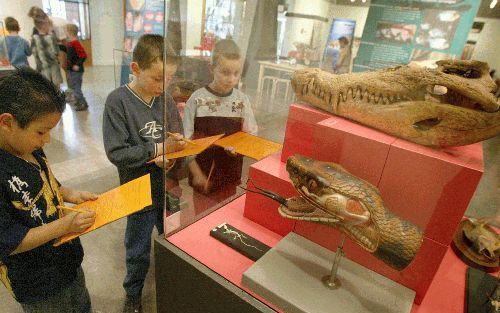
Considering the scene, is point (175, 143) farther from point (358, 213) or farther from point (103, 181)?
point (103, 181)

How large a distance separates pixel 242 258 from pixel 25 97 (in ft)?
2.75

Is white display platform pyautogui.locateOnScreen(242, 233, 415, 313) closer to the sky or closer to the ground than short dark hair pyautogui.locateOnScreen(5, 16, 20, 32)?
closer to the ground

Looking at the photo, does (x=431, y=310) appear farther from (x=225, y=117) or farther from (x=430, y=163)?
(x=225, y=117)

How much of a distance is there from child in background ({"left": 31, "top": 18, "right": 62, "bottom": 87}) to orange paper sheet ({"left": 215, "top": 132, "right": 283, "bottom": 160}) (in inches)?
160

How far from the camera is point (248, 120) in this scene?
1.80 m

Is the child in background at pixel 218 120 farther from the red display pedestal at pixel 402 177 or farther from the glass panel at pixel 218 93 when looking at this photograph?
the red display pedestal at pixel 402 177

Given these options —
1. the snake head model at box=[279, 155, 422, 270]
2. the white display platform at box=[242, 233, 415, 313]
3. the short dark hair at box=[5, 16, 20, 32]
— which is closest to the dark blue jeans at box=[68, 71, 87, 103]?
the short dark hair at box=[5, 16, 20, 32]

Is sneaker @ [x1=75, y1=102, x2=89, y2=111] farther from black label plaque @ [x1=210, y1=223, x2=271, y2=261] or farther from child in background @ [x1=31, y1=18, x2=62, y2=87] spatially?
black label plaque @ [x1=210, y1=223, x2=271, y2=261]

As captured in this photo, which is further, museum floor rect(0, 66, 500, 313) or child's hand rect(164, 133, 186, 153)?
museum floor rect(0, 66, 500, 313)

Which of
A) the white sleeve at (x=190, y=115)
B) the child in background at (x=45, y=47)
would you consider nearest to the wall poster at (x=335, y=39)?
the white sleeve at (x=190, y=115)

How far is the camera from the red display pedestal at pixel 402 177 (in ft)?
2.64

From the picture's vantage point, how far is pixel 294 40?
180 centimetres

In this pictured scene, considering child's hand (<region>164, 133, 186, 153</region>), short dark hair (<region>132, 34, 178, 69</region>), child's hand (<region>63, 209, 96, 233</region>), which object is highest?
short dark hair (<region>132, 34, 178, 69</region>)

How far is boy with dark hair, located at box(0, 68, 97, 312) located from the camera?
936mm
